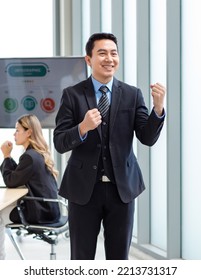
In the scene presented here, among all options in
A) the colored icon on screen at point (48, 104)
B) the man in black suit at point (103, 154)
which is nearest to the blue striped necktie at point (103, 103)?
the man in black suit at point (103, 154)

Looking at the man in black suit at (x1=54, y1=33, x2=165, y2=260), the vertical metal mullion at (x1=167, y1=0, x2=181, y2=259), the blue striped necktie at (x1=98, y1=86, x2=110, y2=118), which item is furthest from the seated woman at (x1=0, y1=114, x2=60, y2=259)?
the blue striped necktie at (x1=98, y1=86, x2=110, y2=118)

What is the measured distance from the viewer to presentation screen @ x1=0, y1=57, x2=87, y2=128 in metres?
5.17

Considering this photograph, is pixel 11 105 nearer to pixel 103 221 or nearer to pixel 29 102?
pixel 29 102

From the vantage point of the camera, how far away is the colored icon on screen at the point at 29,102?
5.27 m

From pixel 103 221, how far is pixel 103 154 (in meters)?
0.33

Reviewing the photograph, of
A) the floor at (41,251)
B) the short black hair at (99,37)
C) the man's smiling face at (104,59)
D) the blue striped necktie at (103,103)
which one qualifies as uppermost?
the short black hair at (99,37)

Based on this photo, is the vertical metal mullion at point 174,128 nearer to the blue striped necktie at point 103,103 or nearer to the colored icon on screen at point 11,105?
the colored icon on screen at point 11,105

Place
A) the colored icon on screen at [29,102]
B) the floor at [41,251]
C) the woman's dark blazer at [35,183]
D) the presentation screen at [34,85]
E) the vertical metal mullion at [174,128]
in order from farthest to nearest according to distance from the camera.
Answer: the floor at [41,251] → the colored icon on screen at [29,102] → the presentation screen at [34,85] → the vertical metal mullion at [174,128] → the woman's dark blazer at [35,183]

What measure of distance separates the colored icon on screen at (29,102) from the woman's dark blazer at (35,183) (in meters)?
0.74

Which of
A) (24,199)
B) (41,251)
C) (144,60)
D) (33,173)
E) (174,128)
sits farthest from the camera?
(41,251)

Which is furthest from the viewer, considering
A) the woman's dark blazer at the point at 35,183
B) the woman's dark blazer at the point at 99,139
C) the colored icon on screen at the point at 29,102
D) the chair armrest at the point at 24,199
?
the colored icon on screen at the point at 29,102

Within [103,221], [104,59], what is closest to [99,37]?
[104,59]

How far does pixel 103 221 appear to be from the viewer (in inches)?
106
